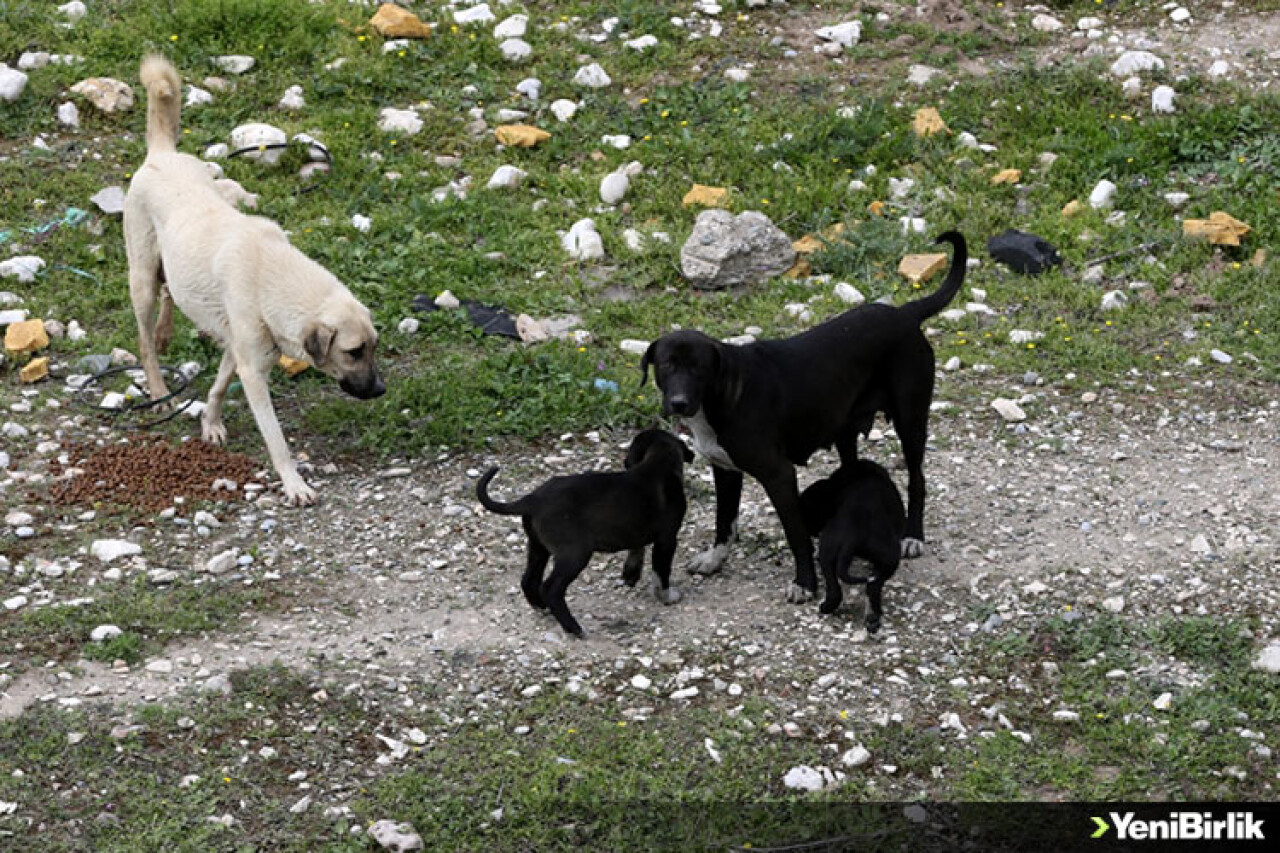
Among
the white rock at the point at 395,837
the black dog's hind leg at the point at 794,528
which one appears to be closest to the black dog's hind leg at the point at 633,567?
the black dog's hind leg at the point at 794,528

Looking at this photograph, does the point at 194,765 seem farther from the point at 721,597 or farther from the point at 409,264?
the point at 409,264

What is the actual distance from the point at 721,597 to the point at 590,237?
13.1 ft

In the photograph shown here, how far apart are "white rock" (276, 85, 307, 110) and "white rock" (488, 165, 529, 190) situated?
190cm

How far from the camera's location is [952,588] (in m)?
7.12

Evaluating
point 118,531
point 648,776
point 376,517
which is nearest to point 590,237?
point 376,517

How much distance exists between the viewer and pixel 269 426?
8.23 metres

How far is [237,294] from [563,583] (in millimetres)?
2686

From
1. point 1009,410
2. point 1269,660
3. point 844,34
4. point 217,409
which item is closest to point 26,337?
point 217,409

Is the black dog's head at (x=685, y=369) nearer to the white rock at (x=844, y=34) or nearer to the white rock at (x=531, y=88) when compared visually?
the white rock at (x=531, y=88)

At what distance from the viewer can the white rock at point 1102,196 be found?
1061cm

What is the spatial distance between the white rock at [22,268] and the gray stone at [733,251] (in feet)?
13.7

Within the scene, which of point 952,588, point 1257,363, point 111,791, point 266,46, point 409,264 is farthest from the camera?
point 266,46

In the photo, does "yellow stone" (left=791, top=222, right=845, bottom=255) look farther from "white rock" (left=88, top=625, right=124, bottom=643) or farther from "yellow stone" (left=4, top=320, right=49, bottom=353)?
"white rock" (left=88, top=625, right=124, bottom=643)

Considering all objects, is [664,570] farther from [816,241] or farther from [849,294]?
[816,241]
